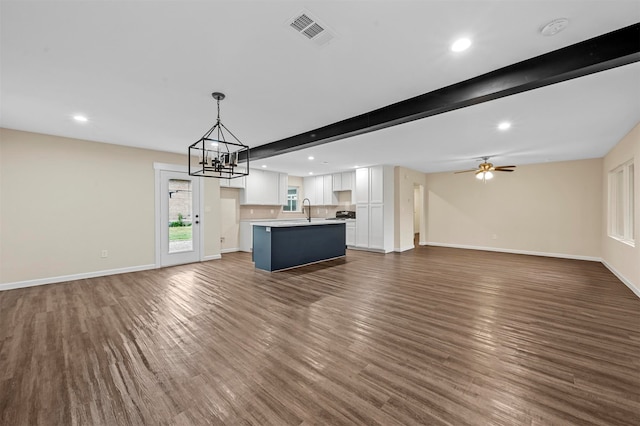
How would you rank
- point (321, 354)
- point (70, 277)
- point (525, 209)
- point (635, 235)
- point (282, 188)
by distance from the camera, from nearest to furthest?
point (321, 354) → point (635, 235) → point (70, 277) → point (525, 209) → point (282, 188)

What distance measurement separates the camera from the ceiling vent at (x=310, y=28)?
181cm

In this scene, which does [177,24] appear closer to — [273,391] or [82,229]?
[273,391]

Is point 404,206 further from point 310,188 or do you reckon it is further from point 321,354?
point 321,354

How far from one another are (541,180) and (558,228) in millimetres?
1341

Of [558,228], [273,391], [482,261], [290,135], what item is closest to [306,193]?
[290,135]

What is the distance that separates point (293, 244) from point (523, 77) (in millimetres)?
4438

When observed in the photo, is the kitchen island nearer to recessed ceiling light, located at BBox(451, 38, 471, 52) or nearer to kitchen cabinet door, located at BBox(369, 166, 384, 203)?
kitchen cabinet door, located at BBox(369, 166, 384, 203)

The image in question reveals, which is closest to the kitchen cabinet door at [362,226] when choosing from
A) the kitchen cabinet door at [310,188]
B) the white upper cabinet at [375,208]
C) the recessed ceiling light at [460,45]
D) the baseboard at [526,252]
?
the white upper cabinet at [375,208]

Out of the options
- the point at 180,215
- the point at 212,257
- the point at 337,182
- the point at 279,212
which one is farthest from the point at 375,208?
the point at 180,215

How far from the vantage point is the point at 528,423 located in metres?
1.51

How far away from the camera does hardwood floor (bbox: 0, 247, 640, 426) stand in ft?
5.28

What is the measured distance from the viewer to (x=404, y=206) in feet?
25.7

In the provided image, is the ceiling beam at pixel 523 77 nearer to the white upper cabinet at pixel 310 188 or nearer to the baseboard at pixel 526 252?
the white upper cabinet at pixel 310 188

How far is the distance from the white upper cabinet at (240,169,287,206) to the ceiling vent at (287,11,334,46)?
229 inches
